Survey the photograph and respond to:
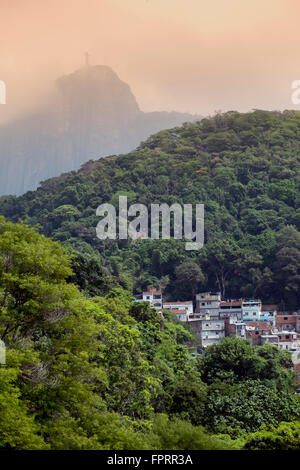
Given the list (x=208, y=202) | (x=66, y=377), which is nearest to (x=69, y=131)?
(x=208, y=202)

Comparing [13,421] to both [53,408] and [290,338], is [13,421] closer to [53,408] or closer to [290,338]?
[53,408]

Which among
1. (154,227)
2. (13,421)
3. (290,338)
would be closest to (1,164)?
(154,227)

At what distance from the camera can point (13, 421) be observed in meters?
7.84

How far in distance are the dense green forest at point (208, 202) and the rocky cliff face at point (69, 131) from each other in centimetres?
808

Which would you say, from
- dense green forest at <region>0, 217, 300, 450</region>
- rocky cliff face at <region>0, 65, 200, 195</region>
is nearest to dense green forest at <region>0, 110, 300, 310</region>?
rocky cliff face at <region>0, 65, 200, 195</region>

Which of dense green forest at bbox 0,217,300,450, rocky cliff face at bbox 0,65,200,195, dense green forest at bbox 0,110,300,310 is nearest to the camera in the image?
dense green forest at bbox 0,217,300,450

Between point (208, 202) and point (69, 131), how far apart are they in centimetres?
2182

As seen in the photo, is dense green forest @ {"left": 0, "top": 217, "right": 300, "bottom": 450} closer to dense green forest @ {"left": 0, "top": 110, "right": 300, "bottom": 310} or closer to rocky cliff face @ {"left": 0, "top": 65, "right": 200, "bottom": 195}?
dense green forest @ {"left": 0, "top": 110, "right": 300, "bottom": 310}

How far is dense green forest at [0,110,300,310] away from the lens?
A: 3700 centimetres

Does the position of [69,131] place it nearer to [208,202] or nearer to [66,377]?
[208,202]

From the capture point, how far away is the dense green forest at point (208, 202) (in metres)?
37.0

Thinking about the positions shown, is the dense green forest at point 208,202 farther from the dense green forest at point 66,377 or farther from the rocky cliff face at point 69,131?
the dense green forest at point 66,377

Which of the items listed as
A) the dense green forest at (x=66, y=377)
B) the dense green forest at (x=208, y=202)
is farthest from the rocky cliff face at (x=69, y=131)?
the dense green forest at (x=66, y=377)

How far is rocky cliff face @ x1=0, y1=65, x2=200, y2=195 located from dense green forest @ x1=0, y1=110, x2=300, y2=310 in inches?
318
